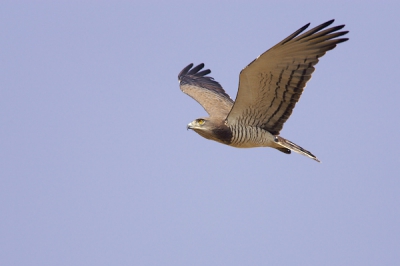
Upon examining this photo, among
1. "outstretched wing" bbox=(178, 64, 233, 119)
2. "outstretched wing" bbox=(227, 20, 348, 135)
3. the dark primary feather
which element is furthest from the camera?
the dark primary feather

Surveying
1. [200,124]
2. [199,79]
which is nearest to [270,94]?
[200,124]

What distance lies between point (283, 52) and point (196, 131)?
238cm

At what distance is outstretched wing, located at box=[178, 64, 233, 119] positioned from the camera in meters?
14.0

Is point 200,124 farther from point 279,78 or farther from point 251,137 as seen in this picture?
point 279,78

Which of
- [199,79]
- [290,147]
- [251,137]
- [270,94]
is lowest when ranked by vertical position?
[290,147]

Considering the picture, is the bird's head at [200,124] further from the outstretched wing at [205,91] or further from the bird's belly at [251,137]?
the outstretched wing at [205,91]

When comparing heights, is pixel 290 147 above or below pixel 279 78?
below

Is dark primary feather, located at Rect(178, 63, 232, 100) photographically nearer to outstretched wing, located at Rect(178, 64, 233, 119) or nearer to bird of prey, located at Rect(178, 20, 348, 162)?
outstretched wing, located at Rect(178, 64, 233, 119)

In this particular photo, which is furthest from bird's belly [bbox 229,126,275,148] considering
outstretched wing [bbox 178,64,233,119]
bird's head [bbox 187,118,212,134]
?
outstretched wing [bbox 178,64,233,119]

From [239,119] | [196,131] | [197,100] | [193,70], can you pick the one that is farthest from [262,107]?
[193,70]

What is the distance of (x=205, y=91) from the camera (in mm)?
15227

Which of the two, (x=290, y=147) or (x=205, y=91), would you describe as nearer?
(x=290, y=147)

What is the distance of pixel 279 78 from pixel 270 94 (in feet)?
1.42

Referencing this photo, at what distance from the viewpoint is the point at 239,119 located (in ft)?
40.3
